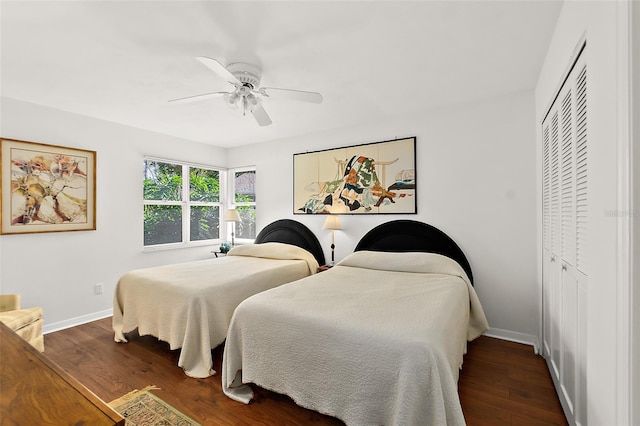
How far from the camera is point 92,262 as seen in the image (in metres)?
3.53

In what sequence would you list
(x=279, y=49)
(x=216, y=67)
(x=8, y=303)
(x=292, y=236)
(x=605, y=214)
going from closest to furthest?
(x=605, y=214), (x=216, y=67), (x=279, y=49), (x=8, y=303), (x=292, y=236)

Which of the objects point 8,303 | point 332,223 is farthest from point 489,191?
point 8,303

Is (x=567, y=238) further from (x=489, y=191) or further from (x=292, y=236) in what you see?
(x=292, y=236)

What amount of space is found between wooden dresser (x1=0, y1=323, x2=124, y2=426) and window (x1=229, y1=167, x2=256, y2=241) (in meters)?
4.04

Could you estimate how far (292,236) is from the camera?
4344 mm

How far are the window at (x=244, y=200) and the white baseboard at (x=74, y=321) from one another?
7.05 ft

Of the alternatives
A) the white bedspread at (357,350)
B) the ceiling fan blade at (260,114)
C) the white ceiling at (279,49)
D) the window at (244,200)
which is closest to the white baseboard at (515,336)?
the white bedspread at (357,350)

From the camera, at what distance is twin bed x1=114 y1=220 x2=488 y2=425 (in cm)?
138

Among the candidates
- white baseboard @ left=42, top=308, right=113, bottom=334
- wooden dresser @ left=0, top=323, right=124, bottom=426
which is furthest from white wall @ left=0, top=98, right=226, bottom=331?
wooden dresser @ left=0, top=323, right=124, bottom=426

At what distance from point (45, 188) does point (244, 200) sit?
99.7 inches

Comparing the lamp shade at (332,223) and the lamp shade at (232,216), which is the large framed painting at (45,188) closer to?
the lamp shade at (232,216)

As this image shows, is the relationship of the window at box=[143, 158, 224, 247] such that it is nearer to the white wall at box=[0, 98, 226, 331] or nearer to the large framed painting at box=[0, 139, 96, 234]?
the white wall at box=[0, 98, 226, 331]

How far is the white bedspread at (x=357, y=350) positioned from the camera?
1.37 m

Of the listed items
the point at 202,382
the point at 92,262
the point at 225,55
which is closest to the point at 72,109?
the point at 92,262
